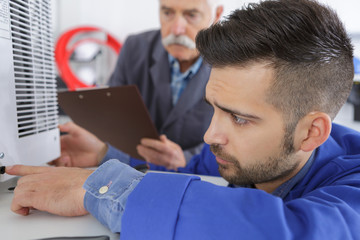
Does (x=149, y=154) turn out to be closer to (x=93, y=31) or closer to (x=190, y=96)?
(x=190, y=96)

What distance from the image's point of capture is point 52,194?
509mm

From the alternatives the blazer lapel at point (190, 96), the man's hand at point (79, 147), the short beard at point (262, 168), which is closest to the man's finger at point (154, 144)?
the man's hand at point (79, 147)

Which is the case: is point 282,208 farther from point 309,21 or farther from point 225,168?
point 309,21

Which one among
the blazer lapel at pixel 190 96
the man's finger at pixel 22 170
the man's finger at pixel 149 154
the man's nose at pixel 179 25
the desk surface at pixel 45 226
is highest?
the man's nose at pixel 179 25

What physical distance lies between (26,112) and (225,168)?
42cm

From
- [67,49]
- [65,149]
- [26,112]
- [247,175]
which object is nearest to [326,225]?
[247,175]

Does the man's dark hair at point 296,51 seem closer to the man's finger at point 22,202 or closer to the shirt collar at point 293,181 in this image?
the shirt collar at point 293,181

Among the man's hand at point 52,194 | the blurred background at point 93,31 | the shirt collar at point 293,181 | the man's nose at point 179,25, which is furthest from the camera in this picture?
the blurred background at point 93,31

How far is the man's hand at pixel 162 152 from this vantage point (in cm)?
109

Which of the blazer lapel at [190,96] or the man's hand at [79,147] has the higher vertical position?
the blazer lapel at [190,96]

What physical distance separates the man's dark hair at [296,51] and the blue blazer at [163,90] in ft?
2.33

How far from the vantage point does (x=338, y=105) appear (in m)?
0.65

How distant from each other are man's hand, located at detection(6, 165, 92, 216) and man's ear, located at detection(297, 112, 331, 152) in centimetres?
39

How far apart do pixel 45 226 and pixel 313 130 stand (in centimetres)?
48
